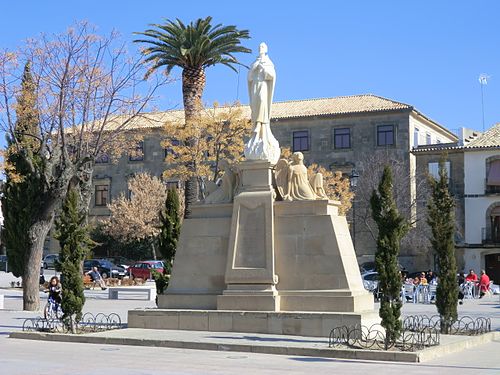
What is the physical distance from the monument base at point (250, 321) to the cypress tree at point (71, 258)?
4.13 feet

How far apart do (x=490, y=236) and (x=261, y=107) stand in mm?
37890

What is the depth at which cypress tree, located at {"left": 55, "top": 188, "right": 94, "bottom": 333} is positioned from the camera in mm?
17109

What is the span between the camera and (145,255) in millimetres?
61500

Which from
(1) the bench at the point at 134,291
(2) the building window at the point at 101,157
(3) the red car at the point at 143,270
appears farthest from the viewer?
(3) the red car at the point at 143,270

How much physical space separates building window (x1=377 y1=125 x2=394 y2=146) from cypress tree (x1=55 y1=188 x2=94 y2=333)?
3946cm

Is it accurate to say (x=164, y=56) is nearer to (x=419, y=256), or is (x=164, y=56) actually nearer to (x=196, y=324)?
(x=196, y=324)

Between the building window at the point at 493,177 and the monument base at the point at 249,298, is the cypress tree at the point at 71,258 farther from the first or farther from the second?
the building window at the point at 493,177

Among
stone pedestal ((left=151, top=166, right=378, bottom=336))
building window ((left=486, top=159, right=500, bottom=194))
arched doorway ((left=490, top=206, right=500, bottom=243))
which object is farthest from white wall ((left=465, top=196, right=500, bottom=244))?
stone pedestal ((left=151, top=166, right=378, bottom=336))

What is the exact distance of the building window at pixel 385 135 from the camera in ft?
179

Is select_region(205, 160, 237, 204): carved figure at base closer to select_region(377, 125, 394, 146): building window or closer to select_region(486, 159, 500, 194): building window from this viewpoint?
select_region(486, 159, 500, 194): building window

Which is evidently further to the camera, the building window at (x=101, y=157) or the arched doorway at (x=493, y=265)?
the arched doorway at (x=493, y=265)

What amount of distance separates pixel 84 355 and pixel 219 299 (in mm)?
3564

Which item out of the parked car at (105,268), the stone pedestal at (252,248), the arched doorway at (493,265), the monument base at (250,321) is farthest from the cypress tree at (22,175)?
the arched doorway at (493,265)

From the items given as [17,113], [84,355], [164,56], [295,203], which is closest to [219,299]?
[295,203]
